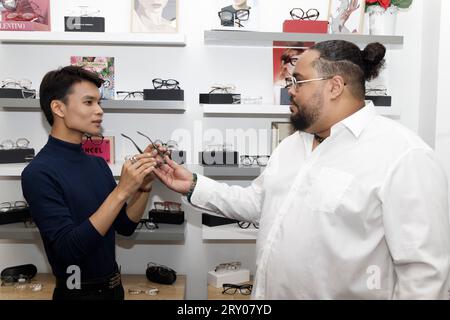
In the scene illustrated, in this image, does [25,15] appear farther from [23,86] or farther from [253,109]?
[253,109]

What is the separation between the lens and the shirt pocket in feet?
4.75

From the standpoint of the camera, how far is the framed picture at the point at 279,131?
2.67m

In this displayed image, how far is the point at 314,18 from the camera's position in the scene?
2660mm

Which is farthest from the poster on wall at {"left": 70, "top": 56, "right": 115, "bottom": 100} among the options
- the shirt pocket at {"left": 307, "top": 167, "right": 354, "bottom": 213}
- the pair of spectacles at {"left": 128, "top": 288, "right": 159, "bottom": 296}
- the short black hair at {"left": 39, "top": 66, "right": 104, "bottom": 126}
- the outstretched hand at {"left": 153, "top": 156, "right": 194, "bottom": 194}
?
the shirt pocket at {"left": 307, "top": 167, "right": 354, "bottom": 213}

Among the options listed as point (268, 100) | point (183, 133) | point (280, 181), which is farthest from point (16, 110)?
point (280, 181)

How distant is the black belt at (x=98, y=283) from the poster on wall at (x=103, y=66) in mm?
1127

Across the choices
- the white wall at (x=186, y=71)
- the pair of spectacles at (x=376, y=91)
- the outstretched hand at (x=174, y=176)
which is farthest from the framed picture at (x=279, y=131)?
the outstretched hand at (x=174, y=176)

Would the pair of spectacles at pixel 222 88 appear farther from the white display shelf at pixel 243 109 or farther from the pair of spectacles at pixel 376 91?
the pair of spectacles at pixel 376 91

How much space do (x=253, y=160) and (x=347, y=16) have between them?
1.02m

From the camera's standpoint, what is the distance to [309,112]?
1642 millimetres

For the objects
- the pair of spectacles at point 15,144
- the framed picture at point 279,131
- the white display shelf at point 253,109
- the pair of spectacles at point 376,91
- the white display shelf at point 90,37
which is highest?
the white display shelf at point 90,37

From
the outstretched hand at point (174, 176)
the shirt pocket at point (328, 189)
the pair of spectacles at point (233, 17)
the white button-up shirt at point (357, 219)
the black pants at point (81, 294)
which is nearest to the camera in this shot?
the white button-up shirt at point (357, 219)

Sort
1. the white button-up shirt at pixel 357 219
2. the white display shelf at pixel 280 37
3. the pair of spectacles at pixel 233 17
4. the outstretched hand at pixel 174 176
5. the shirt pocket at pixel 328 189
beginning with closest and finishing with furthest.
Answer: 1. the white button-up shirt at pixel 357 219
2. the shirt pocket at pixel 328 189
3. the outstretched hand at pixel 174 176
4. the white display shelf at pixel 280 37
5. the pair of spectacles at pixel 233 17

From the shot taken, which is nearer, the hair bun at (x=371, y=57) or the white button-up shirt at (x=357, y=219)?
the white button-up shirt at (x=357, y=219)
